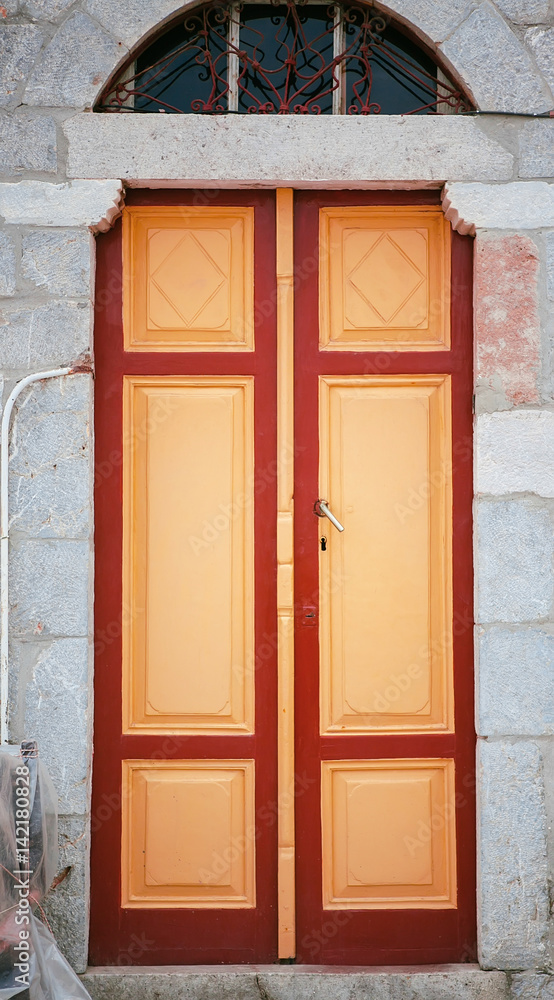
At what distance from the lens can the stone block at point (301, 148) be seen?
2.97m

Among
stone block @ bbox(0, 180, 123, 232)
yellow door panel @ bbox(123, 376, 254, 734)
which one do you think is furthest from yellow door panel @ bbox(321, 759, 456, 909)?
stone block @ bbox(0, 180, 123, 232)

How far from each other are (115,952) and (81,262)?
2550 millimetres

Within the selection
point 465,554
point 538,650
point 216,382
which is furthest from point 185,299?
point 538,650

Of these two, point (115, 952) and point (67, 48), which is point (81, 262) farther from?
point (115, 952)

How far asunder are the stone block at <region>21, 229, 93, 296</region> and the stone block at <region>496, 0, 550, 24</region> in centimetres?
176

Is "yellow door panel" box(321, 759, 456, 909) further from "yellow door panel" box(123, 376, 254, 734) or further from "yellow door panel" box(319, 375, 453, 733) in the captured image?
"yellow door panel" box(123, 376, 254, 734)

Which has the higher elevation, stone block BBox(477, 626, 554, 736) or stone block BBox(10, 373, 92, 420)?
stone block BBox(10, 373, 92, 420)

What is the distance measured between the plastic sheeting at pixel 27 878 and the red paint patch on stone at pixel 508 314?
2.09 meters

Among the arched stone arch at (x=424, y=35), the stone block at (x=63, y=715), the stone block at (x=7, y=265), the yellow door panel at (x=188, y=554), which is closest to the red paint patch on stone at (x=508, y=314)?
the arched stone arch at (x=424, y=35)

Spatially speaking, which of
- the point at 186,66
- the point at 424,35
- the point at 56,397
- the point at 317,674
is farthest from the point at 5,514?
the point at 424,35

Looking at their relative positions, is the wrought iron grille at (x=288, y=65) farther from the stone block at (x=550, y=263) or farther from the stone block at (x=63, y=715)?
the stone block at (x=63, y=715)

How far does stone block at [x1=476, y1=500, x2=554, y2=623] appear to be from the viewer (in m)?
2.96

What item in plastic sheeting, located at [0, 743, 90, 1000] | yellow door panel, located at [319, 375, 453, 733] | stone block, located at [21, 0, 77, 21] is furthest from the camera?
yellow door panel, located at [319, 375, 453, 733]

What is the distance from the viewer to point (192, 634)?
3.09 meters
